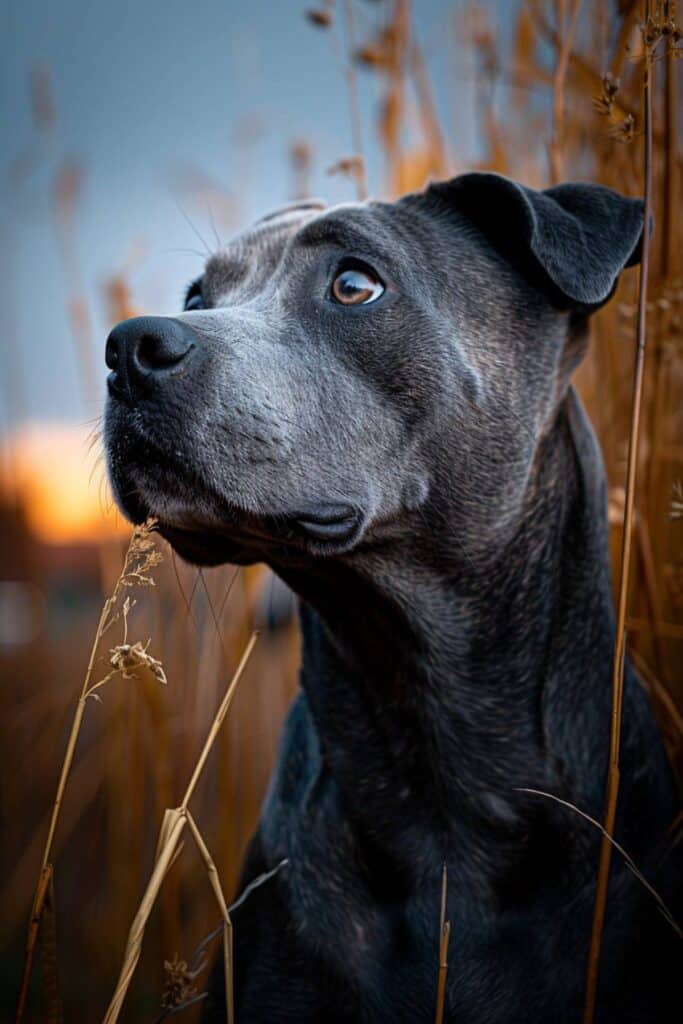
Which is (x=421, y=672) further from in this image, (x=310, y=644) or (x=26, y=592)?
(x=26, y=592)

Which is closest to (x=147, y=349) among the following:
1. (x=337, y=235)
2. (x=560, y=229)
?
(x=337, y=235)

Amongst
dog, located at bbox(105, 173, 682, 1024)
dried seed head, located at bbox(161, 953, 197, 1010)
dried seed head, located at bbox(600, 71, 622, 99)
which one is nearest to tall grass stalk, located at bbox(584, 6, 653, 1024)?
dried seed head, located at bbox(600, 71, 622, 99)

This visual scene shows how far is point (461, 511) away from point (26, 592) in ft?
8.26

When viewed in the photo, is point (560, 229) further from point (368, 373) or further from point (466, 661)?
point (466, 661)

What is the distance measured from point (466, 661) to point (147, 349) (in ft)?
3.22

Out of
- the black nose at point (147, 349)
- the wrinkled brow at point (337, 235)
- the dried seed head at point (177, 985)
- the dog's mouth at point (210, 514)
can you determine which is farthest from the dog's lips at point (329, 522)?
the dried seed head at point (177, 985)

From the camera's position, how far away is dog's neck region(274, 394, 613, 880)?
6.46 ft

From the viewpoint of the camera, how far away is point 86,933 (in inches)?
139

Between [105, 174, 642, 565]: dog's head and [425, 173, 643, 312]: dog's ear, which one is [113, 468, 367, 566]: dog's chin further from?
[425, 173, 643, 312]: dog's ear

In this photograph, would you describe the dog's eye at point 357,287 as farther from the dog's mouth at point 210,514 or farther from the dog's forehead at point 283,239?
the dog's mouth at point 210,514

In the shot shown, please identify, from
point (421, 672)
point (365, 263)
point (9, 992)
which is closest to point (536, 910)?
point (421, 672)

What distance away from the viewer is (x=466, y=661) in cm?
203

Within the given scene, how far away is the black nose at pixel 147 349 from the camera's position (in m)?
1.60

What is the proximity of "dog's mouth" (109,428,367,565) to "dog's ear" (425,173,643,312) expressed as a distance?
70 centimetres
